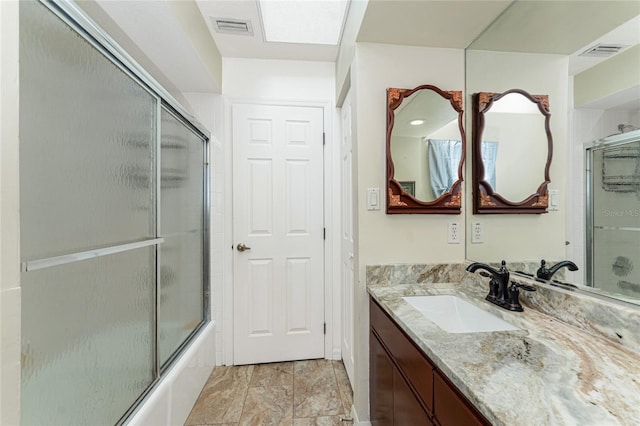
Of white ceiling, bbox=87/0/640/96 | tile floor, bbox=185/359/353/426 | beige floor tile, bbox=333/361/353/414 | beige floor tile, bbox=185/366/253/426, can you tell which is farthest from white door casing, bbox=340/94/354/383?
beige floor tile, bbox=185/366/253/426

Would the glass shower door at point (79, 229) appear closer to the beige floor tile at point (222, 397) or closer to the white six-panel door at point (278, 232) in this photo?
the beige floor tile at point (222, 397)

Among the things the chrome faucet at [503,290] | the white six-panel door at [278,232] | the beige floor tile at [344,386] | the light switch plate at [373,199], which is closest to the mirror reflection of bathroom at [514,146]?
the chrome faucet at [503,290]

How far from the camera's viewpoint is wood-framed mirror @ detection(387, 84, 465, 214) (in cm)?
147

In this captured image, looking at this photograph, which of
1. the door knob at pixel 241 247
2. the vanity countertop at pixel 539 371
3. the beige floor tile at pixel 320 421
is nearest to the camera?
the vanity countertop at pixel 539 371

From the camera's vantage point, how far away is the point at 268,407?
1.72m

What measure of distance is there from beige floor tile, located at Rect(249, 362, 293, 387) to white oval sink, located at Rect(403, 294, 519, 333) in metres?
1.24

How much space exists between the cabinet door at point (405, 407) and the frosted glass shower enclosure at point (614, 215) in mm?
714

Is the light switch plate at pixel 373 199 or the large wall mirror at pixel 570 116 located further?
the light switch plate at pixel 373 199

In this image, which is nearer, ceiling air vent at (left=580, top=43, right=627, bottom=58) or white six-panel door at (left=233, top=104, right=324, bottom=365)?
ceiling air vent at (left=580, top=43, right=627, bottom=58)

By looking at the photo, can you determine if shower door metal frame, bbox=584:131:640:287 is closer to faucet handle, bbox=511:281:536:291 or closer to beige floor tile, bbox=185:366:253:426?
faucet handle, bbox=511:281:536:291

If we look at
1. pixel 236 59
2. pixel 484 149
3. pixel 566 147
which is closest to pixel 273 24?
pixel 236 59

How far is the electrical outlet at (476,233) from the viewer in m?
1.48

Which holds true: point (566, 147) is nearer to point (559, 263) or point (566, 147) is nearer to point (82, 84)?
point (559, 263)

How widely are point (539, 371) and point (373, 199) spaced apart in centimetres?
96
